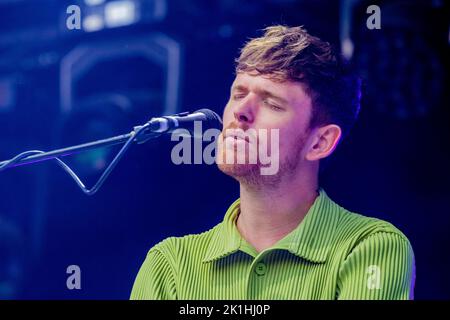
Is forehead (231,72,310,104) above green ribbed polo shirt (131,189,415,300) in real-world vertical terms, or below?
above

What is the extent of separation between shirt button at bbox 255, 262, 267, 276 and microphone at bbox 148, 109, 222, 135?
0.49 metres

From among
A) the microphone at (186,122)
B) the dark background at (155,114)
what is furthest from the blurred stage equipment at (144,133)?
the dark background at (155,114)

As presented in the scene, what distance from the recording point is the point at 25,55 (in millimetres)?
2791

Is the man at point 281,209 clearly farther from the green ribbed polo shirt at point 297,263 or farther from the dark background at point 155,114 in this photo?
the dark background at point 155,114

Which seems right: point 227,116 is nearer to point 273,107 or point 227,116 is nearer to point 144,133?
point 273,107

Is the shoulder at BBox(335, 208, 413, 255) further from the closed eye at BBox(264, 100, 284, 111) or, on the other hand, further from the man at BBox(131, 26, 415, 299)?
the closed eye at BBox(264, 100, 284, 111)

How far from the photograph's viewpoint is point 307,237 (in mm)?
2100

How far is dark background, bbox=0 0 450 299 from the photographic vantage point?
2.33 metres

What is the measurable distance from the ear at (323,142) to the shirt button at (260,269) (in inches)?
15.9

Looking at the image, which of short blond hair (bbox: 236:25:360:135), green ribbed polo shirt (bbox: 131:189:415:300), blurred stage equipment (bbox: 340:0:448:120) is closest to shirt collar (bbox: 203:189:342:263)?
green ribbed polo shirt (bbox: 131:189:415:300)

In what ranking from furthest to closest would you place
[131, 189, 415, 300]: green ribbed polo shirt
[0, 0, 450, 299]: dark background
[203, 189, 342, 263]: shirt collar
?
1. [0, 0, 450, 299]: dark background
2. [203, 189, 342, 263]: shirt collar
3. [131, 189, 415, 300]: green ribbed polo shirt

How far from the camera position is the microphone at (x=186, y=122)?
6.61 feet

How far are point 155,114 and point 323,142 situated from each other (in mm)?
699
